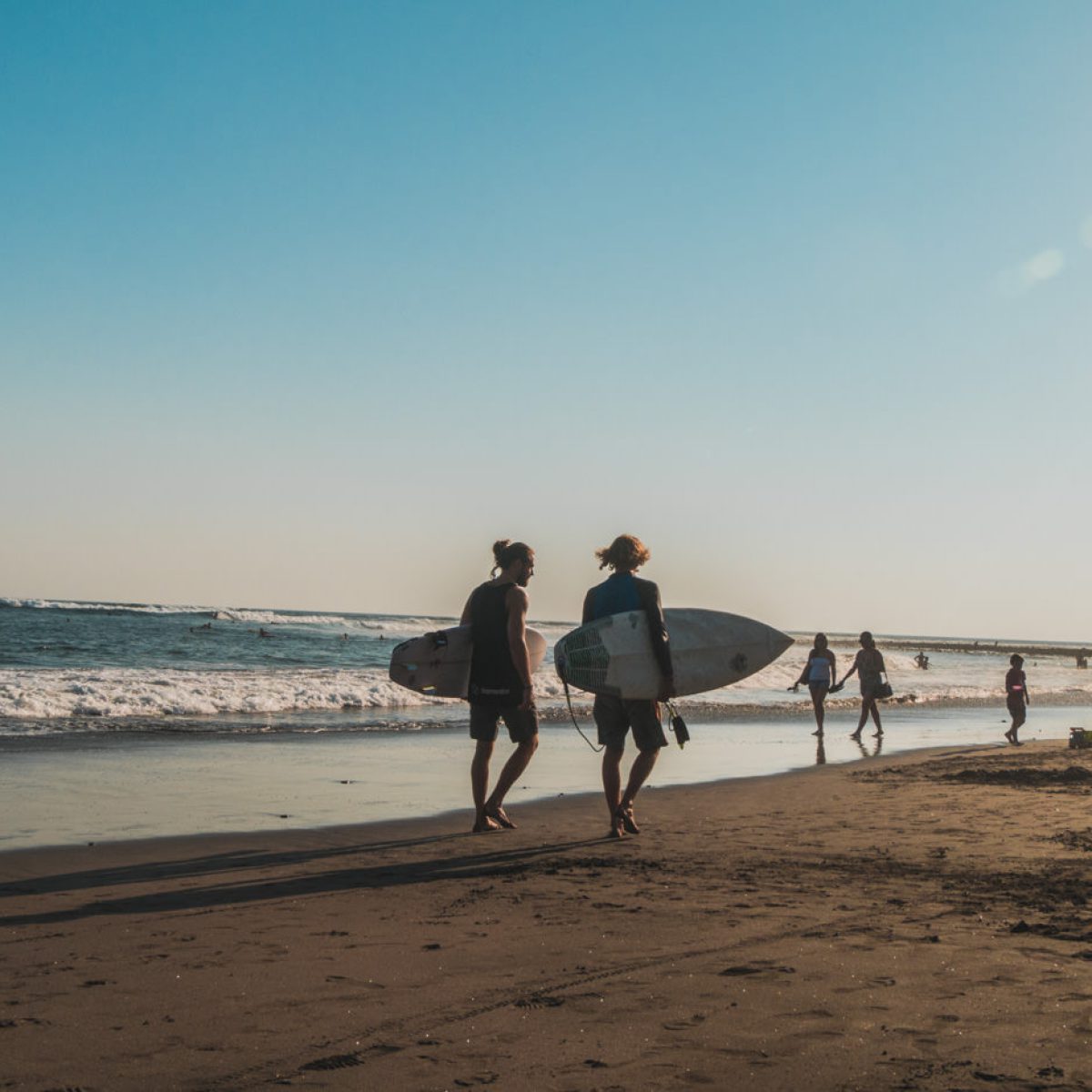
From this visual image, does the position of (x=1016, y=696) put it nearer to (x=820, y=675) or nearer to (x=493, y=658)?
(x=820, y=675)

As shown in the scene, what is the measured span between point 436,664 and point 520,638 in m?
1.71

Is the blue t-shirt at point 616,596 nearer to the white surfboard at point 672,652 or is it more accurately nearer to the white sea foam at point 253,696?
the white surfboard at point 672,652

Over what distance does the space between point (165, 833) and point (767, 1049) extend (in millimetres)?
5413

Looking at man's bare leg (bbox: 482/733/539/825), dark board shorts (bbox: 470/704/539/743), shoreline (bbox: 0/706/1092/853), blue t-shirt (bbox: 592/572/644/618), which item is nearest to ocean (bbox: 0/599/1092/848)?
shoreline (bbox: 0/706/1092/853)

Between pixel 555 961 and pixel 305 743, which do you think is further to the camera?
pixel 305 743

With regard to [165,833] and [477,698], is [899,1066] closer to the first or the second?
[477,698]

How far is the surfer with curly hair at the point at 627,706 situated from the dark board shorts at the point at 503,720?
1.53 feet

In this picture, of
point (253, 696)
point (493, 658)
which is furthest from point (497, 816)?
point (253, 696)

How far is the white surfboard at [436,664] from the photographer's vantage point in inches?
358

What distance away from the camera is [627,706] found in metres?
7.75

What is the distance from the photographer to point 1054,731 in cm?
2008

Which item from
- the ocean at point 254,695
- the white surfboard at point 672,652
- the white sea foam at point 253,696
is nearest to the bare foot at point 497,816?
the white surfboard at point 672,652

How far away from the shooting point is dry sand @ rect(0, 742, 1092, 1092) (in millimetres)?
3289

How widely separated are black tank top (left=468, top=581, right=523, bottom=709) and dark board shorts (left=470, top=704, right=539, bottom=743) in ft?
0.15
